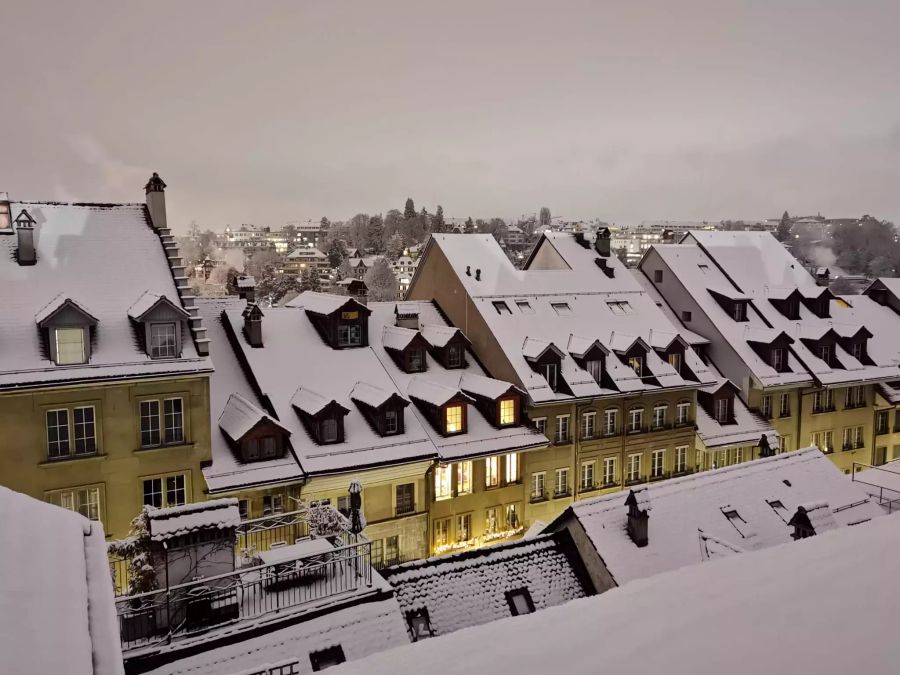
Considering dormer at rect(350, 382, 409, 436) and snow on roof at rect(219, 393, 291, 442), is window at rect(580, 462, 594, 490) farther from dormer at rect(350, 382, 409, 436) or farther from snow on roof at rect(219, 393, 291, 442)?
snow on roof at rect(219, 393, 291, 442)

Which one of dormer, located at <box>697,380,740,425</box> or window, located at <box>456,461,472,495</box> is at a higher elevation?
dormer, located at <box>697,380,740,425</box>

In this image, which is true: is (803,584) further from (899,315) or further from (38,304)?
(899,315)

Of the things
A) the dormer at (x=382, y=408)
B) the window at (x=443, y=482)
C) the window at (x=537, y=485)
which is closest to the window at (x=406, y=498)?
the window at (x=443, y=482)

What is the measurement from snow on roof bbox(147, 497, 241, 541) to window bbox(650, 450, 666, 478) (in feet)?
79.1

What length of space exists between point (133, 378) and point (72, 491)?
4100mm

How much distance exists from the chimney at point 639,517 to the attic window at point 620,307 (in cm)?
1718

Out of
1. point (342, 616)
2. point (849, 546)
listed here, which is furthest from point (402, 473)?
point (849, 546)

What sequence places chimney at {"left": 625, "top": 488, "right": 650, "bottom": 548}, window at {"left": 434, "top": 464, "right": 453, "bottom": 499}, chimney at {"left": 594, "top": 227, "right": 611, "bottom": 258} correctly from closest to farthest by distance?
chimney at {"left": 625, "top": 488, "right": 650, "bottom": 548} → window at {"left": 434, "top": 464, "right": 453, "bottom": 499} → chimney at {"left": 594, "top": 227, "right": 611, "bottom": 258}

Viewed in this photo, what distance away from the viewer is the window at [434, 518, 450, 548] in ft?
93.3

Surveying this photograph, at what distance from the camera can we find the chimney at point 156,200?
26.9 meters

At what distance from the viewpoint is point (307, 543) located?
637 inches

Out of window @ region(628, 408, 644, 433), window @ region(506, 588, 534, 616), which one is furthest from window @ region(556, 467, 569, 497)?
window @ region(506, 588, 534, 616)

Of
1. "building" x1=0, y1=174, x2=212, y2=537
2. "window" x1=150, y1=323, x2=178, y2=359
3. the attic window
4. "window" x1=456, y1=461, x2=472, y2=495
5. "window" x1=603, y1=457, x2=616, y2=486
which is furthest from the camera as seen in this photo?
the attic window

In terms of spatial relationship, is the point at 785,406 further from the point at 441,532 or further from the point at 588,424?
the point at 441,532
